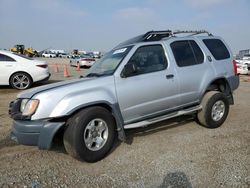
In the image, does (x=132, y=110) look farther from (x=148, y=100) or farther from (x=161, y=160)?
(x=161, y=160)

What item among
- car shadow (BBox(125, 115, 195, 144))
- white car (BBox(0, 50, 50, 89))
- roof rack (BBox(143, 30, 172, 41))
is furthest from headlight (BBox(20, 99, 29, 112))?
white car (BBox(0, 50, 50, 89))

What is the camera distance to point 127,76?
474 centimetres

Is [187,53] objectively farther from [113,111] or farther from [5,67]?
[5,67]

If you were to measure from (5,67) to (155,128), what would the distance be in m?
7.12

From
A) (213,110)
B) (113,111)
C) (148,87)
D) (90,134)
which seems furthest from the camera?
(213,110)

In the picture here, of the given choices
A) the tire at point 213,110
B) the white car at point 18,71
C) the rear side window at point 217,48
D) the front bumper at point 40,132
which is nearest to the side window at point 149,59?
the tire at point 213,110

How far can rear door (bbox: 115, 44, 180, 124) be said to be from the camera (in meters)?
4.73

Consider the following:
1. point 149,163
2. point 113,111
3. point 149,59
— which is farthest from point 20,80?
point 149,163

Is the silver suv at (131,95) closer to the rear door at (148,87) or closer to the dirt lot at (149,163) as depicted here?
the rear door at (148,87)

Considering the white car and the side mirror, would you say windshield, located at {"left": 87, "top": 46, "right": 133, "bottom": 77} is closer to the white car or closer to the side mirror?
the side mirror

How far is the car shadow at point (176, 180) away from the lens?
141 inches

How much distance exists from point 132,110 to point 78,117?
101cm

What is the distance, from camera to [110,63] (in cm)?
515

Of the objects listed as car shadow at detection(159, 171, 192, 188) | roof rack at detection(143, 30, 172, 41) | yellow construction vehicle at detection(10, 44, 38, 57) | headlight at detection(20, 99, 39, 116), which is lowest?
car shadow at detection(159, 171, 192, 188)
